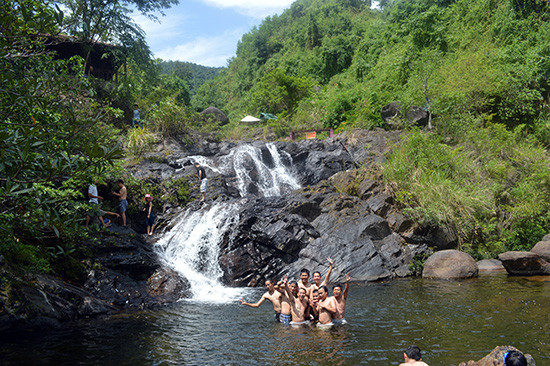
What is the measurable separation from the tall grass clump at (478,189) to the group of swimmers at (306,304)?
7132 millimetres

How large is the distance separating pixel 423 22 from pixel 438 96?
32.9ft

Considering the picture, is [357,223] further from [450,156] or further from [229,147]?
[229,147]

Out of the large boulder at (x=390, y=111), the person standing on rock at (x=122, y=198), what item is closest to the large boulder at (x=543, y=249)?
the large boulder at (x=390, y=111)

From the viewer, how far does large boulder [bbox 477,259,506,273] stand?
44.9 ft

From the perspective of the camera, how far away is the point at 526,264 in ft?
41.4

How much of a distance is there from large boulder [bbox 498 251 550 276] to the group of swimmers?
7213mm

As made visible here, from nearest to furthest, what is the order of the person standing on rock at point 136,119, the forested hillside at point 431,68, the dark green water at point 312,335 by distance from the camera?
the dark green water at point 312,335, the forested hillside at point 431,68, the person standing on rock at point 136,119

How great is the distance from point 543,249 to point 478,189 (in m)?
3.00

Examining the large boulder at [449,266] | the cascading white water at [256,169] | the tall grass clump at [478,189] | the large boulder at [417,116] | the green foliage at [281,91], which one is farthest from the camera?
the green foliage at [281,91]

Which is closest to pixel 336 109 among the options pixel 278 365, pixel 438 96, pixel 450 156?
pixel 438 96

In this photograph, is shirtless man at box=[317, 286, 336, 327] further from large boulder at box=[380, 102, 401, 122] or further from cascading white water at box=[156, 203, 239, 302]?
large boulder at box=[380, 102, 401, 122]

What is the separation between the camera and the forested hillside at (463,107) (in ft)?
48.7

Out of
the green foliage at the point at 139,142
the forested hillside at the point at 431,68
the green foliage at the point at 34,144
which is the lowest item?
the green foliage at the point at 34,144

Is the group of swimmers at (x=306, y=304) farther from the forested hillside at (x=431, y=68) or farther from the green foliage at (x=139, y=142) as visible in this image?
the forested hillside at (x=431, y=68)
